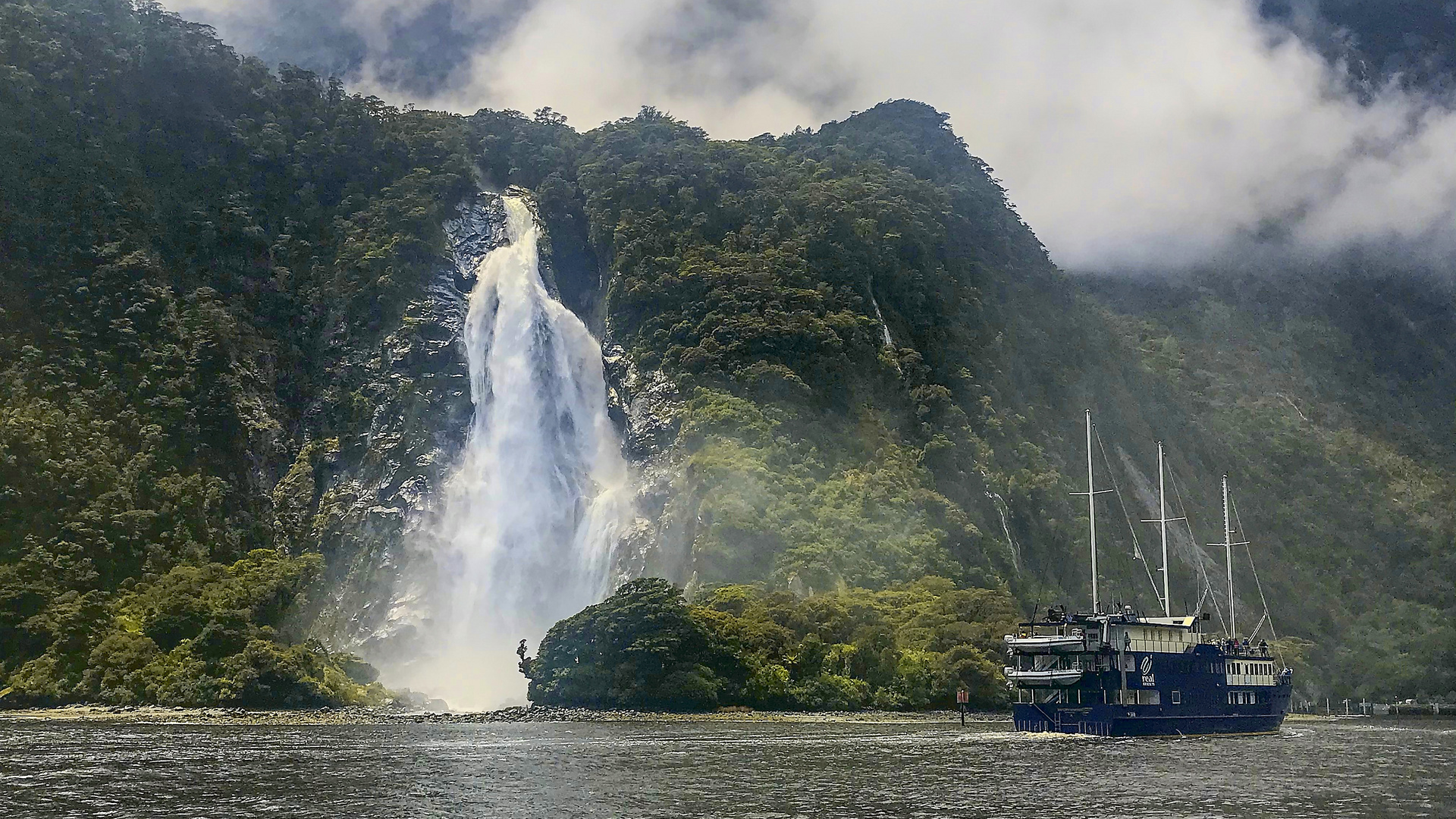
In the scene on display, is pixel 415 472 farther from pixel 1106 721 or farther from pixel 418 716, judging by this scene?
pixel 1106 721

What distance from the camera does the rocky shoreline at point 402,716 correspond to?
84.1 metres

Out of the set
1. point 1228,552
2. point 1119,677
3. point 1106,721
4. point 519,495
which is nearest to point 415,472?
point 519,495

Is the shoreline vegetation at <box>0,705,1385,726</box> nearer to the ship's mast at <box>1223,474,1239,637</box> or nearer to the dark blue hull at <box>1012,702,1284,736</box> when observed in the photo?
the dark blue hull at <box>1012,702,1284,736</box>

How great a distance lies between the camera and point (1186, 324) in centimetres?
19750

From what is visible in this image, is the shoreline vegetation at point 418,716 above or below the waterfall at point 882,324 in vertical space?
below

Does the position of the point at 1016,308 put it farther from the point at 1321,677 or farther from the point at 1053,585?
the point at 1321,677

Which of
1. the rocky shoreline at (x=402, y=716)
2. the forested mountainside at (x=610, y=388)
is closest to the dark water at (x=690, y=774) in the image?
the rocky shoreline at (x=402, y=716)

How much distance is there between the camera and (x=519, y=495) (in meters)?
122

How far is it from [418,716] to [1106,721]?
4381cm

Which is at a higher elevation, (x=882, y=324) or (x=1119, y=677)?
(x=882, y=324)

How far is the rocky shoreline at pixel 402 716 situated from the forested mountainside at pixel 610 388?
10.8 feet

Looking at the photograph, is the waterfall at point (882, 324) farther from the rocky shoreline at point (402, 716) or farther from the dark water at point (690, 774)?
the dark water at point (690, 774)

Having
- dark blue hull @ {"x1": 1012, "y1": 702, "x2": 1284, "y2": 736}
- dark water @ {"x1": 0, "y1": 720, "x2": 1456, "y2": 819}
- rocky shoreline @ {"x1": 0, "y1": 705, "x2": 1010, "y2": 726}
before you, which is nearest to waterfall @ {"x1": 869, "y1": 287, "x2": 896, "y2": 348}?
rocky shoreline @ {"x1": 0, "y1": 705, "x2": 1010, "y2": 726}

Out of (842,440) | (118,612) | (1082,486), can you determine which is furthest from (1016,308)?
(118,612)
